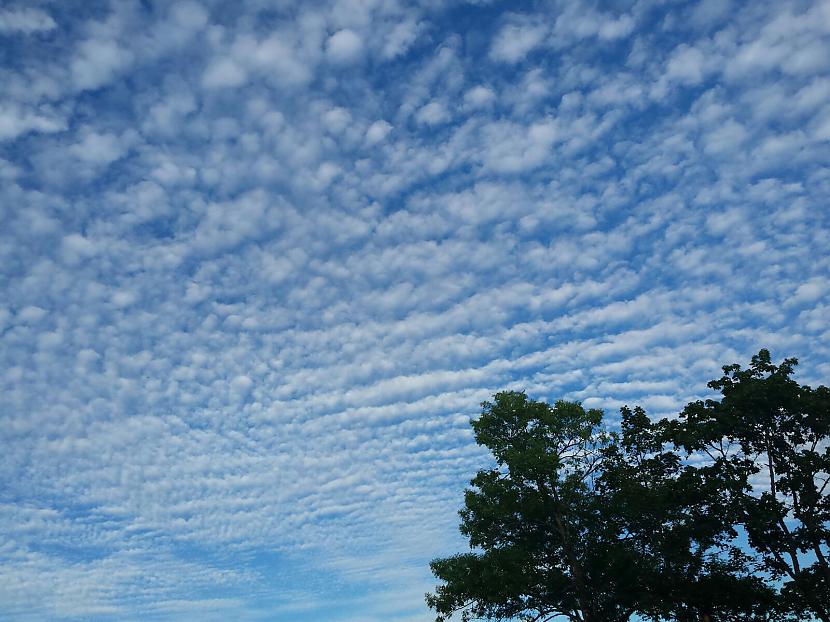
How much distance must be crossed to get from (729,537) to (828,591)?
17.7 ft

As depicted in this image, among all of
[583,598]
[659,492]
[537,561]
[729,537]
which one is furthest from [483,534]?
[729,537]

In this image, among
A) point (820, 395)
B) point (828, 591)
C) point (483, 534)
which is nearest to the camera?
point (828, 591)

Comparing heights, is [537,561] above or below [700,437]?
below

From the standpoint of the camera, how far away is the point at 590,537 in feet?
140

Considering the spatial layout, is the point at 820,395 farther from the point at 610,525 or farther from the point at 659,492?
the point at 610,525

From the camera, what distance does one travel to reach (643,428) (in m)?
44.3

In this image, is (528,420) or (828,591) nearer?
(828,591)

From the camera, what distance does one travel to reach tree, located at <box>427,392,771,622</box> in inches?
1594

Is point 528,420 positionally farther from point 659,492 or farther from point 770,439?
point 770,439

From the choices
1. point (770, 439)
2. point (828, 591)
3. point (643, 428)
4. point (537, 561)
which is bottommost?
point (828, 591)

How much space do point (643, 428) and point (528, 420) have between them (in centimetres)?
708

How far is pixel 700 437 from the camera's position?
42969 millimetres

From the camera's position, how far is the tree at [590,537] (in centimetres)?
4050

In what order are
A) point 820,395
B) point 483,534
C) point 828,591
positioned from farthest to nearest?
point 483,534 < point 820,395 < point 828,591
